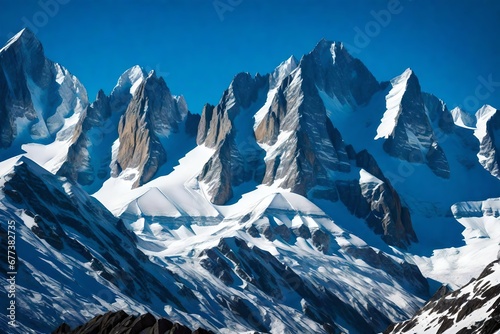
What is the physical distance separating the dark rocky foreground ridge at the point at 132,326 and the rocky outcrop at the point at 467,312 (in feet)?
113

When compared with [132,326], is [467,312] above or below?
above

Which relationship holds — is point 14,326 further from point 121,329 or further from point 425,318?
point 121,329

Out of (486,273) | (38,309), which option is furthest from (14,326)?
(486,273)

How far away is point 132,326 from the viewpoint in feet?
282

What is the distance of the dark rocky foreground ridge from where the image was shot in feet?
273

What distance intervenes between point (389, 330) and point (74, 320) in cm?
7438

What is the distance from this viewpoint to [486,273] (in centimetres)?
14300

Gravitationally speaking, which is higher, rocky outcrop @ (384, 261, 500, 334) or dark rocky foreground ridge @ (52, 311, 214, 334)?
rocky outcrop @ (384, 261, 500, 334)

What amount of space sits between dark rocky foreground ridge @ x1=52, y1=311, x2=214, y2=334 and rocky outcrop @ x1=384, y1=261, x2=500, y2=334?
3430 cm

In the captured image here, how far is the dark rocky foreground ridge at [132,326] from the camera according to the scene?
83062 millimetres

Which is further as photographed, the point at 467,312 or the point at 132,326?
the point at 467,312

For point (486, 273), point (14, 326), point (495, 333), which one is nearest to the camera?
point (495, 333)

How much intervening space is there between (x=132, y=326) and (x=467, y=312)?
51.8 metres

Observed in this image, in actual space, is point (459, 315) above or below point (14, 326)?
above
